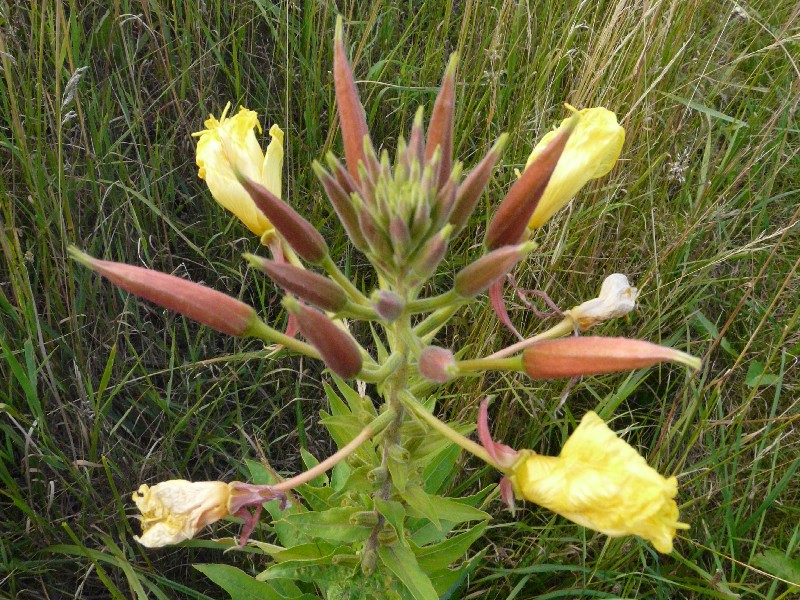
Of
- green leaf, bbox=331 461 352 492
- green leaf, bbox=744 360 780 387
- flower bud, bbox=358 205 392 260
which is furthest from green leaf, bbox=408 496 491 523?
green leaf, bbox=744 360 780 387

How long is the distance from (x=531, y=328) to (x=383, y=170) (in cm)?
130

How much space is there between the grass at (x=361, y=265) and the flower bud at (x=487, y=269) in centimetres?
92

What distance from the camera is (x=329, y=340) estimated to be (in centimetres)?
132


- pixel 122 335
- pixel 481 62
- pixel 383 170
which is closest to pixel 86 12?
pixel 122 335

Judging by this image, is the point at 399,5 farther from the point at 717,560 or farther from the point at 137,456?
the point at 717,560

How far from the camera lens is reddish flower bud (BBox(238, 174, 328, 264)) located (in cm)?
137

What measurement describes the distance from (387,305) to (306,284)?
156 mm

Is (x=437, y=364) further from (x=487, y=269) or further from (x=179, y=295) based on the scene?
(x=179, y=295)

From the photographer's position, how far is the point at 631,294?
63.4 inches

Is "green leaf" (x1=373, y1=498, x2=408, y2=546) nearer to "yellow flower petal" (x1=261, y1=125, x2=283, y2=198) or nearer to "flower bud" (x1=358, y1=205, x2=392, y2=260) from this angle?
"flower bud" (x1=358, y1=205, x2=392, y2=260)

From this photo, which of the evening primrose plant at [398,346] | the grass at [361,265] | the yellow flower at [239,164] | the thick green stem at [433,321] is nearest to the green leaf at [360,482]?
the evening primrose plant at [398,346]

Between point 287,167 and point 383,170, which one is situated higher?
point 383,170

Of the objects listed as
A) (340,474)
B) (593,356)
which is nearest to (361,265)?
(340,474)

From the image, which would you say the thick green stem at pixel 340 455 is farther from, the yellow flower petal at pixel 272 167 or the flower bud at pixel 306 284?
the yellow flower petal at pixel 272 167
